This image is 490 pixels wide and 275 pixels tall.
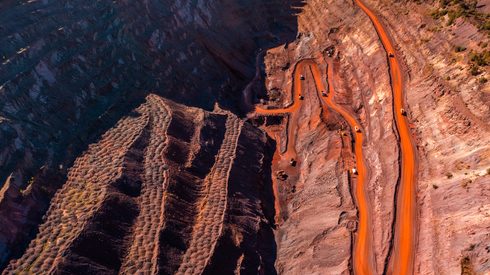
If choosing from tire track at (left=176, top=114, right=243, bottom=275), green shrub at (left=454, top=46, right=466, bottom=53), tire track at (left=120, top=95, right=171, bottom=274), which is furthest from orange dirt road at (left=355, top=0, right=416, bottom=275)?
tire track at (left=120, top=95, right=171, bottom=274)

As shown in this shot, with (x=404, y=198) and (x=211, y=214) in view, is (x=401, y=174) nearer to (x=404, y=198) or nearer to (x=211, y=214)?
(x=404, y=198)

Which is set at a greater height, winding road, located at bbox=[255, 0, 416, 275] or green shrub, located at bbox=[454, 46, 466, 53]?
green shrub, located at bbox=[454, 46, 466, 53]

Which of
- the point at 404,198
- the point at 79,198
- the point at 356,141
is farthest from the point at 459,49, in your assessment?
the point at 79,198

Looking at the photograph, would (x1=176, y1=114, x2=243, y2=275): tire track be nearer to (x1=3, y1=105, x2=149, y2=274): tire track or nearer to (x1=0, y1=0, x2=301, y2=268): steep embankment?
(x1=3, y1=105, x2=149, y2=274): tire track

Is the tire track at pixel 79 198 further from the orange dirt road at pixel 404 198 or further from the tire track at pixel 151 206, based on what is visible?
the orange dirt road at pixel 404 198

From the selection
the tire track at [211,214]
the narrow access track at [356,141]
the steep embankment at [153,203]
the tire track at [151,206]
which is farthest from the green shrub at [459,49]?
the tire track at [151,206]
